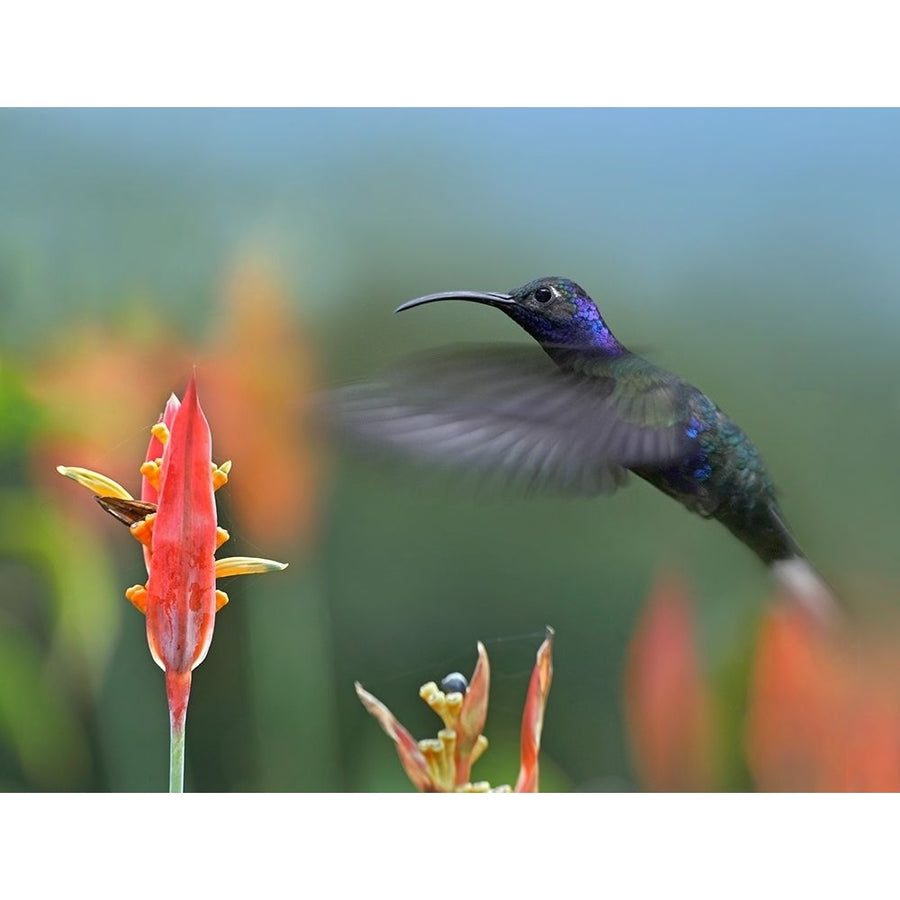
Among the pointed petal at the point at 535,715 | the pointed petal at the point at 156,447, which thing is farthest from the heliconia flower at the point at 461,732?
the pointed petal at the point at 156,447

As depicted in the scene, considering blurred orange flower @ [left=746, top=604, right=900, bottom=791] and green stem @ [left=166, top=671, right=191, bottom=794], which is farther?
blurred orange flower @ [left=746, top=604, right=900, bottom=791]

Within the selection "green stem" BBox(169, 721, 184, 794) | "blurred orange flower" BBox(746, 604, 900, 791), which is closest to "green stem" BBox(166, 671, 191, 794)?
"green stem" BBox(169, 721, 184, 794)

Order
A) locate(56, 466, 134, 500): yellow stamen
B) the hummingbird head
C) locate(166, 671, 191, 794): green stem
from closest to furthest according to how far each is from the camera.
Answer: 1. locate(166, 671, 191, 794): green stem
2. locate(56, 466, 134, 500): yellow stamen
3. the hummingbird head

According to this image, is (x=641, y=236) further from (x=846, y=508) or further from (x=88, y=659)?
(x=88, y=659)

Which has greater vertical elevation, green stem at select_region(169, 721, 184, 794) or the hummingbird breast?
the hummingbird breast

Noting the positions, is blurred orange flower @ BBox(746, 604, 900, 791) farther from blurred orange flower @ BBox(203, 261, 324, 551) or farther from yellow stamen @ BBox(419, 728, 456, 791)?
blurred orange flower @ BBox(203, 261, 324, 551)

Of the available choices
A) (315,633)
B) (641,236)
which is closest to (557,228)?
(641,236)

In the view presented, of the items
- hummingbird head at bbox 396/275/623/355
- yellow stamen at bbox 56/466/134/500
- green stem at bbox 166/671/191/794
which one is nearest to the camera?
green stem at bbox 166/671/191/794
